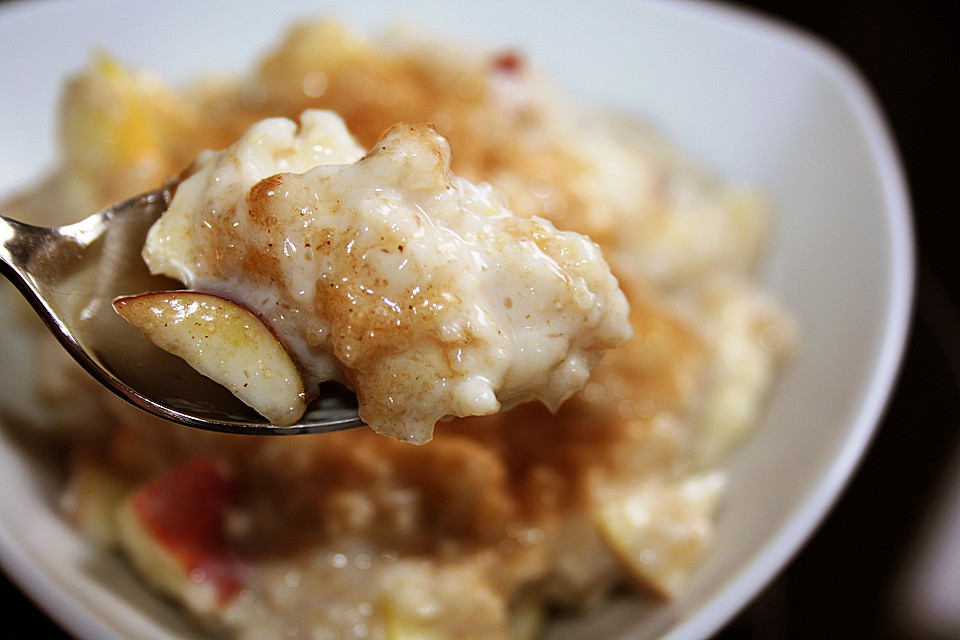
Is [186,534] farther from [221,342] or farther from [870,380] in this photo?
[870,380]

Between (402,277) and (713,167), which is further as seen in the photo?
(713,167)

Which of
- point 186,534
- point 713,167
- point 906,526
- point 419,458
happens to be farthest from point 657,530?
point 713,167

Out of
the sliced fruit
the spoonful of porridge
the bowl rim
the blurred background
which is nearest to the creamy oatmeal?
the spoonful of porridge

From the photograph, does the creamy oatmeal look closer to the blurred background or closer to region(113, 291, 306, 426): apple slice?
region(113, 291, 306, 426): apple slice

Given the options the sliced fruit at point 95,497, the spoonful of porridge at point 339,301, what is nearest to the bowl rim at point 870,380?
the spoonful of porridge at point 339,301

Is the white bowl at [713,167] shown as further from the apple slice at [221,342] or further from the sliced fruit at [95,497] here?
the apple slice at [221,342]

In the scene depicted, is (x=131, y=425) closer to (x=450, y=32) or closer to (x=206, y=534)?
(x=206, y=534)
